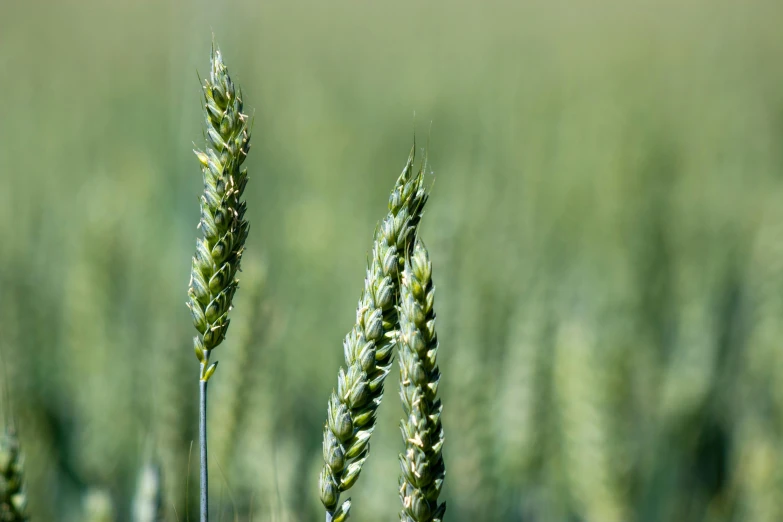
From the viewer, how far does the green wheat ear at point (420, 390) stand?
0.47 meters

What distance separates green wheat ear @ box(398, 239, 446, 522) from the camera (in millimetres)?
472

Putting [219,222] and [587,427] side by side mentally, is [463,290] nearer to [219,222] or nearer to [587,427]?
[587,427]

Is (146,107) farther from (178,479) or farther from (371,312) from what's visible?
(371,312)

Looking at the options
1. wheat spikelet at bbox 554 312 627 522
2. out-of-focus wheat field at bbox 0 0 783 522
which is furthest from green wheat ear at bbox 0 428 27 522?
wheat spikelet at bbox 554 312 627 522

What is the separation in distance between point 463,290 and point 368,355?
114cm

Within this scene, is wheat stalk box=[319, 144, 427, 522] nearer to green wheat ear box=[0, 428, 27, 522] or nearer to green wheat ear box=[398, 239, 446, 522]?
green wheat ear box=[398, 239, 446, 522]

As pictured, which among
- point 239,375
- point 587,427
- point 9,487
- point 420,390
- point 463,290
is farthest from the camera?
point 463,290

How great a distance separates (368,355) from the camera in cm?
49

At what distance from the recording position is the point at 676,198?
2.45 meters

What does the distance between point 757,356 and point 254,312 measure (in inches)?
43.0

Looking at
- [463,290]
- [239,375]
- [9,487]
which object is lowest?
[9,487]

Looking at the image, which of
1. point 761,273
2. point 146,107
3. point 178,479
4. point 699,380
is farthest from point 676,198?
point 146,107

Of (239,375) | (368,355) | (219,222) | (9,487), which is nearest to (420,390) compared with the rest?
(368,355)

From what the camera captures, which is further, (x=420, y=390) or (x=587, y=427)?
(x=587, y=427)
